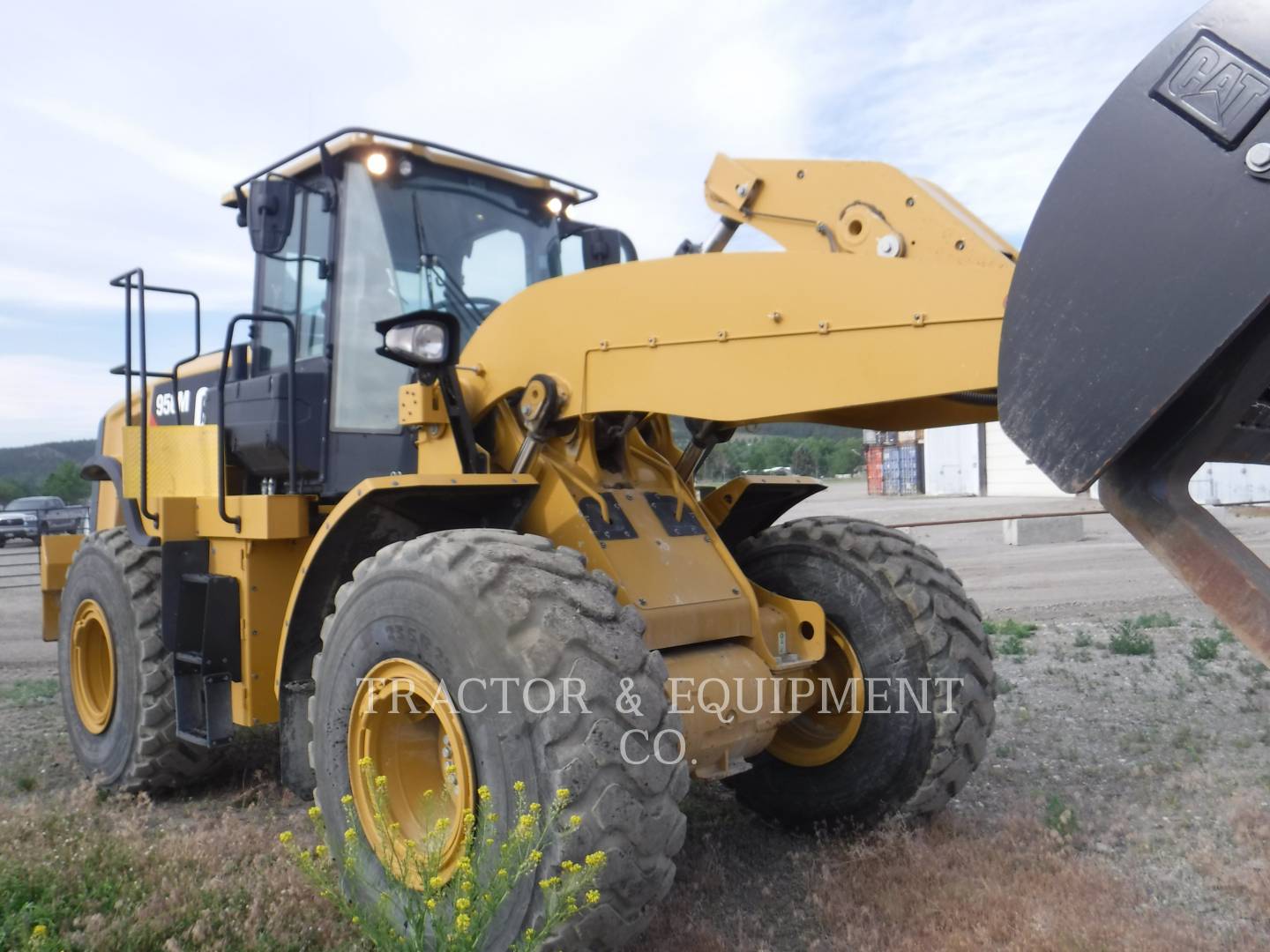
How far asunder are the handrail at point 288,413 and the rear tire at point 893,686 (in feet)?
7.62

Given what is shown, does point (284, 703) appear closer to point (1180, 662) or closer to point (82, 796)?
point (82, 796)

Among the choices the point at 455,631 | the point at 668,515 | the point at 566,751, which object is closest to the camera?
the point at 566,751

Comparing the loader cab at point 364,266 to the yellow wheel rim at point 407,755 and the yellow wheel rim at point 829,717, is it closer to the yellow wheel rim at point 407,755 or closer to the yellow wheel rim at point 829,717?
the yellow wheel rim at point 407,755

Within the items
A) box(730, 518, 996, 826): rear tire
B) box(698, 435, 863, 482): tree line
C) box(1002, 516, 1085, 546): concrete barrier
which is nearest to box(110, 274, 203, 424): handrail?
box(730, 518, 996, 826): rear tire

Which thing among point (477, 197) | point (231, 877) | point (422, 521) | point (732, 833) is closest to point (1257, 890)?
point (732, 833)

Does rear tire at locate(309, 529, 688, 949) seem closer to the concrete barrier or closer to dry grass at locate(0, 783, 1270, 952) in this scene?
dry grass at locate(0, 783, 1270, 952)

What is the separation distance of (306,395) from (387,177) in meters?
1.03

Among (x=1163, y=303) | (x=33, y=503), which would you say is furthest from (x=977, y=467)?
(x=1163, y=303)

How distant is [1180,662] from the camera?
7.91m

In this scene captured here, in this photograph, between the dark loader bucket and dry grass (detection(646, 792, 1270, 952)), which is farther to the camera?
dry grass (detection(646, 792, 1270, 952))

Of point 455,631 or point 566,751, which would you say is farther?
point 455,631

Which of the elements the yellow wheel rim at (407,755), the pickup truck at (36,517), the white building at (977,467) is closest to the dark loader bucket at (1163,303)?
the yellow wheel rim at (407,755)

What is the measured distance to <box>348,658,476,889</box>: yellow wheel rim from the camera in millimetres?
3334

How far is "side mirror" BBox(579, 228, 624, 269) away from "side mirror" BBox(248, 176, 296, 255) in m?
1.49
